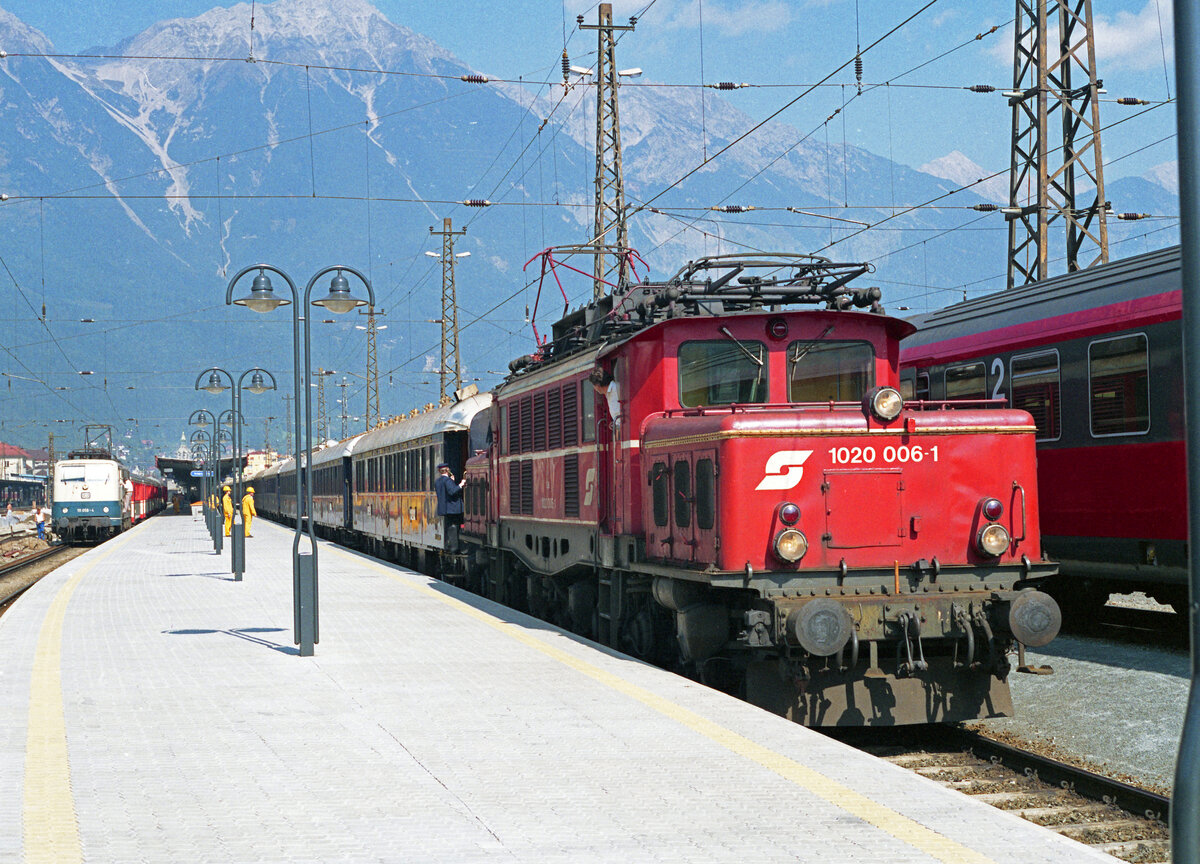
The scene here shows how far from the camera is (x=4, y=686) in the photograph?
11.1 m

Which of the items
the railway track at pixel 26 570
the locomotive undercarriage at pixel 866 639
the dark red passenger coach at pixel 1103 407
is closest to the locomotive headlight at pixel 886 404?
the locomotive undercarriage at pixel 866 639

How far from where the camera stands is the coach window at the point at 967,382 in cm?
1630

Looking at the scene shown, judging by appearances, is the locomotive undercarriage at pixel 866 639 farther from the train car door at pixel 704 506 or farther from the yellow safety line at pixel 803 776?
the yellow safety line at pixel 803 776

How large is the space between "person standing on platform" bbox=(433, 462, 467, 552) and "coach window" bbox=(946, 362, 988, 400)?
8.91 metres

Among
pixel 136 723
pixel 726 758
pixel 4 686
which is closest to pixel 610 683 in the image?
pixel 726 758

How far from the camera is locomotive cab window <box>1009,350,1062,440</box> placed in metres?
14.8

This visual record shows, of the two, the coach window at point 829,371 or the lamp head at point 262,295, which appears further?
the lamp head at point 262,295

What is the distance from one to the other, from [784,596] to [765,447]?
1.10m

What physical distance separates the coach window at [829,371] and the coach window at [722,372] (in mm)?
273

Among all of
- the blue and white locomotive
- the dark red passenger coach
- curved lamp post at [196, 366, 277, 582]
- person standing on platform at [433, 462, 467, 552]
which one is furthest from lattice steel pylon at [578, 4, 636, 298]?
the blue and white locomotive

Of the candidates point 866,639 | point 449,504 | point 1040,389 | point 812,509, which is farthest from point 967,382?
point 449,504

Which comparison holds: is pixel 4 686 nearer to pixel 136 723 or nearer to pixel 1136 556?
pixel 136 723

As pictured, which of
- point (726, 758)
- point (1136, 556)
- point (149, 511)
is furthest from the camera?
point (149, 511)

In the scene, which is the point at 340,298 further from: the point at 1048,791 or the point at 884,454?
the point at 1048,791
